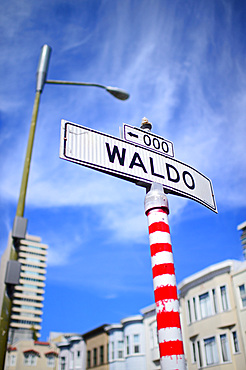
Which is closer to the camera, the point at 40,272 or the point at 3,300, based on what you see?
the point at 3,300

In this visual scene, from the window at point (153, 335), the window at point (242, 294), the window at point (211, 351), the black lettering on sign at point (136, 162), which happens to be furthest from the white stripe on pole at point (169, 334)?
the window at point (153, 335)

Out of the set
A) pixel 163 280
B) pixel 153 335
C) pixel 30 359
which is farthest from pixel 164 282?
pixel 30 359

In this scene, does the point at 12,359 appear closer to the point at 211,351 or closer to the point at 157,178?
the point at 211,351

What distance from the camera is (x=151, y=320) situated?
31156mm

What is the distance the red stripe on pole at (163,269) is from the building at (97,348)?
34.8 meters

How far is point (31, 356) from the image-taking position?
54.3m

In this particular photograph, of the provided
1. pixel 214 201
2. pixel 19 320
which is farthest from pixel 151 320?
pixel 19 320

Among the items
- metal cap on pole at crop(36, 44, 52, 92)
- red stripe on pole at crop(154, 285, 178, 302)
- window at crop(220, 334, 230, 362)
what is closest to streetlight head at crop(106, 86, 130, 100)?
metal cap on pole at crop(36, 44, 52, 92)

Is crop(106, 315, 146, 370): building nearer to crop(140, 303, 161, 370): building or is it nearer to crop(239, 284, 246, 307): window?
crop(140, 303, 161, 370): building

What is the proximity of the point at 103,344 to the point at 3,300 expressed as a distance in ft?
121

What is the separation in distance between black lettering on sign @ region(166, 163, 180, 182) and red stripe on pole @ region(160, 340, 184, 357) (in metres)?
2.81

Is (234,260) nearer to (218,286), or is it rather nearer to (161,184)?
(218,286)

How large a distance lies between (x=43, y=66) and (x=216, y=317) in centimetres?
2087

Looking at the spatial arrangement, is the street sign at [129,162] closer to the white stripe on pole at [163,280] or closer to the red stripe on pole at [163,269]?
the red stripe on pole at [163,269]
